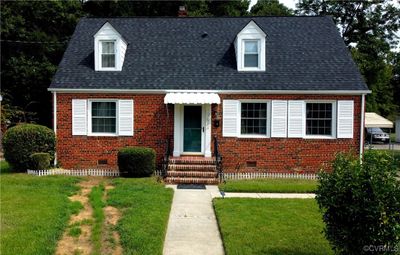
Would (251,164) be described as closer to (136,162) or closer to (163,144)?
(163,144)

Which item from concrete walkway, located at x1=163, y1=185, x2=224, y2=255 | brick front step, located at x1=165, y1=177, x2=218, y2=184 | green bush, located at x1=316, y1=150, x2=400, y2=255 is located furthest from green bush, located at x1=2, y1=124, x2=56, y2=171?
green bush, located at x1=316, y1=150, x2=400, y2=255

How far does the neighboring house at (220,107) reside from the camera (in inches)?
712

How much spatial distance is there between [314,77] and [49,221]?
44.4 ft

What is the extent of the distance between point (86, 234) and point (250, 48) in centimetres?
1292

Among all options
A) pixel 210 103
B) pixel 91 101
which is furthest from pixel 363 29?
pixel 91 101

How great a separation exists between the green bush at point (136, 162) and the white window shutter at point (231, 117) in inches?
150

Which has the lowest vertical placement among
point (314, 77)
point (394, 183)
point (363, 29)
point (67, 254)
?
point (67, 254)

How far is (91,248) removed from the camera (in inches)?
315

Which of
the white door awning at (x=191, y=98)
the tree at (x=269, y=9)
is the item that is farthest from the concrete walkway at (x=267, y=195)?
the tree at (x=269, y=9)

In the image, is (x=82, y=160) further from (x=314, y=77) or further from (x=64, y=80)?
(x=314, y=77)

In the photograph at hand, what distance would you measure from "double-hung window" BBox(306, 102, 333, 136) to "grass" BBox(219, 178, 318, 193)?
10.0 ft

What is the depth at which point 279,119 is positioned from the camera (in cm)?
1809

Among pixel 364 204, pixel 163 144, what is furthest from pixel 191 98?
pixel 364 204

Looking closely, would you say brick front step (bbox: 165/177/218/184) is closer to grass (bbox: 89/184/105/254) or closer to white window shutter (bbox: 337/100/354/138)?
grass (bbox: 89/184/105/254)
